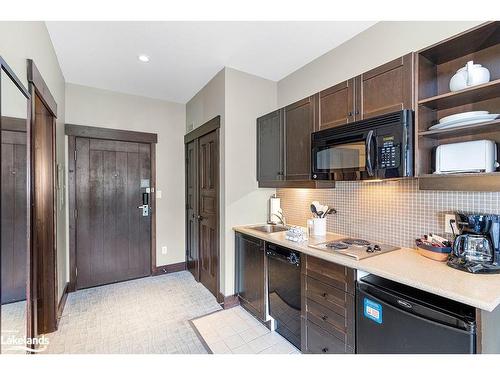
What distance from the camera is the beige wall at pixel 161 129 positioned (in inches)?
126

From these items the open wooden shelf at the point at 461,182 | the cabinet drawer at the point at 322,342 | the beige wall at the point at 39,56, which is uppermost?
the beige wall at the point at 39,56

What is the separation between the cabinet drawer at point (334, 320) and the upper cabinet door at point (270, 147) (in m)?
1.26

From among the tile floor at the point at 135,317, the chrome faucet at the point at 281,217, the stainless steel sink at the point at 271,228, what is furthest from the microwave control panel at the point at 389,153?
the tile floor at the point at 135,317

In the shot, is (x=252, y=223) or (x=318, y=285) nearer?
(x=318, y=285)

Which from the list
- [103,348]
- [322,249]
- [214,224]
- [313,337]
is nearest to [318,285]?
[322,249]

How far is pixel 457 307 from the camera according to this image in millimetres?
1127

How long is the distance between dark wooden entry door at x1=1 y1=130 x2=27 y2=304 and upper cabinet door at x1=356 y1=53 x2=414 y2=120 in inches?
84.7

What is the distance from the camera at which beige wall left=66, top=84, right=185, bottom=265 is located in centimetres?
320

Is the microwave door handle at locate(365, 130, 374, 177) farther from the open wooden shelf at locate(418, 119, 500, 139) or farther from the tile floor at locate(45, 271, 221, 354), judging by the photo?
the tile floor at locate(45, 271, 221, 354)

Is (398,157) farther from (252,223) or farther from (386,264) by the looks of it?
(252,223)

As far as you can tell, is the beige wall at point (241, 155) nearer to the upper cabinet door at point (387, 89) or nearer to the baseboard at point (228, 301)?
the baseboard at point (228, 301)

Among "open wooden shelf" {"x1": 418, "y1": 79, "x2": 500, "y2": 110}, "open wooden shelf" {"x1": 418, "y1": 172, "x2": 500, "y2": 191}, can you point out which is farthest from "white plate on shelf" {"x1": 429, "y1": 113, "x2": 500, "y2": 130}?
"open wooden shelf" {"x1": 418, "y1": 172, "x2": 500, "y2": 191}

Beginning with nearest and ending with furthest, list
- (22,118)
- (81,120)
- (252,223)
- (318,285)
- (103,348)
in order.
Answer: (22,118) → (318,285) → (103,348) → (252,223) → (81,120)

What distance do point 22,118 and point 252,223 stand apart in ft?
7.11
